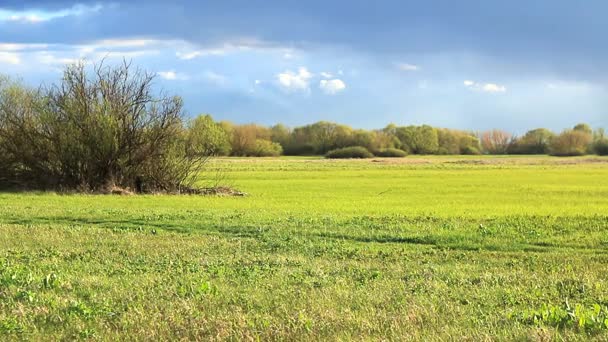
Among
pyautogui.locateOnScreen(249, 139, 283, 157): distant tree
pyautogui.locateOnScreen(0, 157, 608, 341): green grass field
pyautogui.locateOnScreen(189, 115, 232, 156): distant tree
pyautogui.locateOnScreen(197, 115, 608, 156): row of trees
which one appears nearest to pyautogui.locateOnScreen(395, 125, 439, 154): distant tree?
pyautogui.locateOnScreen(197, 115, 608, 156): row of trees

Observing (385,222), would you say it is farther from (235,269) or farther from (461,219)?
(235,269)

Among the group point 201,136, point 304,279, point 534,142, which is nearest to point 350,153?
point 534,142

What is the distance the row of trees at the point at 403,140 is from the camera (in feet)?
454

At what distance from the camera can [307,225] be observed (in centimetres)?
1880

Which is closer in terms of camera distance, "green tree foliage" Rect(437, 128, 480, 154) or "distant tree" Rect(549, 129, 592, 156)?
"distant tree" Rect(549, 129, 592, 156)

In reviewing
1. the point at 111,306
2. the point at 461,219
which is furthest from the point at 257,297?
the point at 461,219

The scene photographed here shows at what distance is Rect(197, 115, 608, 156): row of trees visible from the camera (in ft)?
454

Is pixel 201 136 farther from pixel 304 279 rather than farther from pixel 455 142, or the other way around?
pixel 455 142

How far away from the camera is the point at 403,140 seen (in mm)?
151625

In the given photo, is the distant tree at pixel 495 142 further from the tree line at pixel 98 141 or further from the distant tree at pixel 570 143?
the tree line at pixel 98 141

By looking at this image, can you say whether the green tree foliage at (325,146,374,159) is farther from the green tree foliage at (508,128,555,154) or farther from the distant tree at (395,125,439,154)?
the green tree foliage at (508,128,555,154)

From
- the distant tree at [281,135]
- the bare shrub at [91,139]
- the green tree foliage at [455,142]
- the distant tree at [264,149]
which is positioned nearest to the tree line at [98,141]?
the bare shrub at [91,139]

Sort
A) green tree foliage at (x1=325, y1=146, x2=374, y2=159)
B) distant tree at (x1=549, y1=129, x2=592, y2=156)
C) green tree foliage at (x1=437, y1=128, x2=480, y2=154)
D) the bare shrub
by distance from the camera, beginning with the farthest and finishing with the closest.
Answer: green tree foliage at (x1=437, y1=128, x2=480, y2=154), distant tree at (x1=549, y1=129, x2=592, y2=156), green tree foliage at (x1=325, y1=146, x2=374, y2=159), the bare shrub

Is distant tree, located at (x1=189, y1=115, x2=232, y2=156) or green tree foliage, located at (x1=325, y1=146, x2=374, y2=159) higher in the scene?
distant tree, located at (x1=189, y1=115, x2=232, y2=156)
